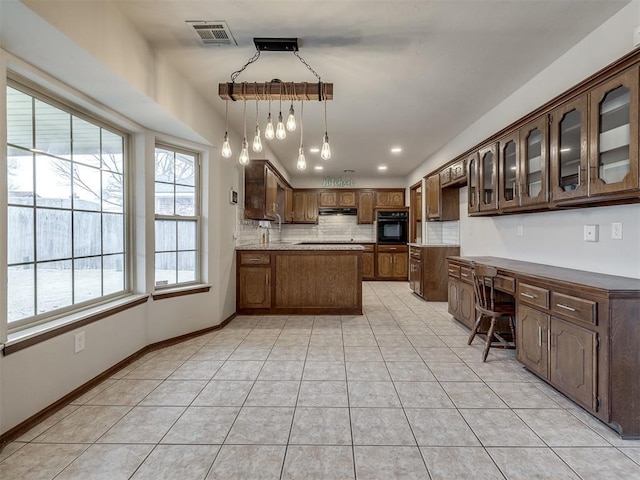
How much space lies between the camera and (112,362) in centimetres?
244

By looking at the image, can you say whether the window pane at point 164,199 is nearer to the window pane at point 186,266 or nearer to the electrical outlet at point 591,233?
the window pane at point 186,266

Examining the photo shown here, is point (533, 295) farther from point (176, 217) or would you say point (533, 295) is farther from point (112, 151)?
point (112, 151)

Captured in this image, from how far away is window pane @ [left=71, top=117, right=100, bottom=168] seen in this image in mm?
2246

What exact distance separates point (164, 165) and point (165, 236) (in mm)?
719

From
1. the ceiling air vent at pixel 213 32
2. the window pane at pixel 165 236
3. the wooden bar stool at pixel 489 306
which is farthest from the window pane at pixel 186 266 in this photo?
the wooden bar stool at pixel 489 306

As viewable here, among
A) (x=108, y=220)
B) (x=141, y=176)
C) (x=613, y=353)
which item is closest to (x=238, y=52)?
(x=141, y=176)

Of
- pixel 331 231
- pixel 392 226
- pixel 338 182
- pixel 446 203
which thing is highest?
pixel 338 182

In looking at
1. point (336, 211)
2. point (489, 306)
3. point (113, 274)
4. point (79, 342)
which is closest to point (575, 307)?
point (489, 306)

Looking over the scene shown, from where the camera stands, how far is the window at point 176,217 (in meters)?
3.07

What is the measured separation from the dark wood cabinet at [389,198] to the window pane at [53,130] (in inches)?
239

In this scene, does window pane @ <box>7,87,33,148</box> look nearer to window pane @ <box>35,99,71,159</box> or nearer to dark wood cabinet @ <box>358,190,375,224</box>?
window pane @ <box>35,99,71,159</box>

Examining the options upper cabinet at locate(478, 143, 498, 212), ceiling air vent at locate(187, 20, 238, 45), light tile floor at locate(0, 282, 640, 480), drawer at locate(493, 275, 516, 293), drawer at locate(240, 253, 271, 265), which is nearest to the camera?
light tile floor at locate(0, 282, 640, 480)

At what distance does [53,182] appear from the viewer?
80.9 inches

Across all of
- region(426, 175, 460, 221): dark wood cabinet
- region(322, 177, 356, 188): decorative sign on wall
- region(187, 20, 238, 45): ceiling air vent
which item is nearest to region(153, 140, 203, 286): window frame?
region(187, 20, 238, 45): ceiling air vent
